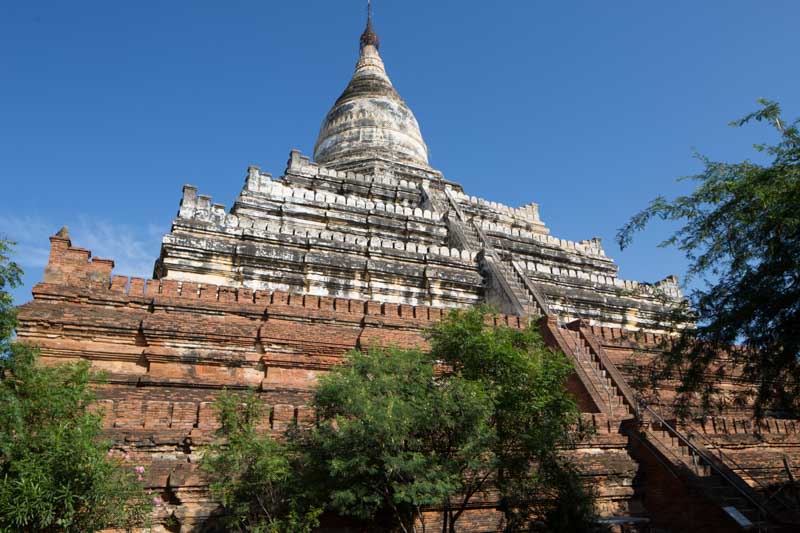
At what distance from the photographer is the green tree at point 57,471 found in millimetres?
7066

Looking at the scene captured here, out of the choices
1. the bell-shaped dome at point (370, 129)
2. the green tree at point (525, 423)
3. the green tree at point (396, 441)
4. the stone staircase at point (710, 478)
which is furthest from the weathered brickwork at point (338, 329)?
the bell-shaped dome at point (370, 129)

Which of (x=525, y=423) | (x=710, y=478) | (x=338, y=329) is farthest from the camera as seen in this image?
(x=338, y=329)

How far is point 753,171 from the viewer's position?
890 centimetres

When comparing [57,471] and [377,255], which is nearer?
[57,471]

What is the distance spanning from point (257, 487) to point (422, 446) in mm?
2108

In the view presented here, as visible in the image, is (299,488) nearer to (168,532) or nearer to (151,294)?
(168,532)

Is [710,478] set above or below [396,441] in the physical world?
below

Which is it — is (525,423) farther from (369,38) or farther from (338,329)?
Answer: (369,38)

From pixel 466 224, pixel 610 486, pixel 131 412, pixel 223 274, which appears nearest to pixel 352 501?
pixel 131 412

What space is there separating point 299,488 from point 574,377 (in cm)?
703

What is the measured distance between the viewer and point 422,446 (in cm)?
841

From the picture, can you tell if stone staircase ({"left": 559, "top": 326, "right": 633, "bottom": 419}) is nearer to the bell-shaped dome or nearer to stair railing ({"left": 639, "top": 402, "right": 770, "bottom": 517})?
stair railing ({"left": 639, "top": 402, "right": 770, "bottom": 517})

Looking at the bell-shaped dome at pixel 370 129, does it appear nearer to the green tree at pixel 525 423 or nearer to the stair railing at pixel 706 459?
the stair railing at pixel 706 459

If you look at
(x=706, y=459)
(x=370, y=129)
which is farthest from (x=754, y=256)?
(x=370, y=129)
